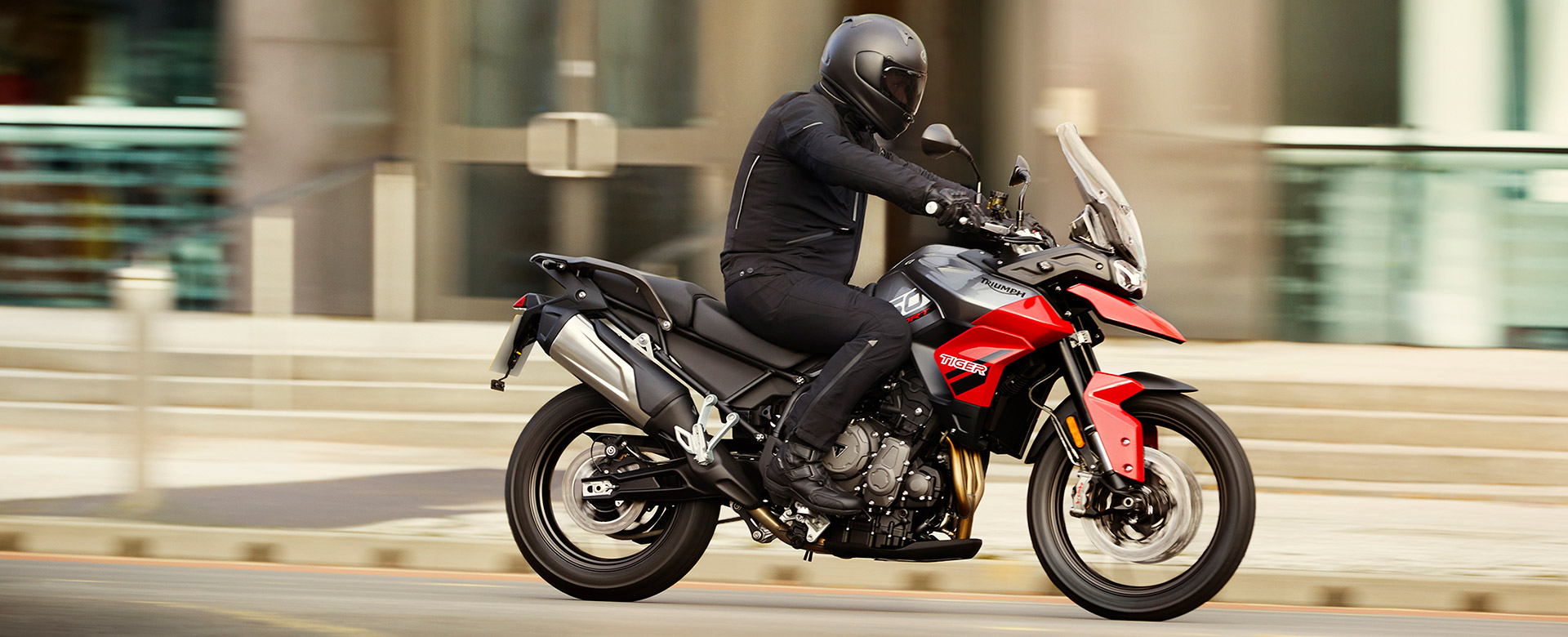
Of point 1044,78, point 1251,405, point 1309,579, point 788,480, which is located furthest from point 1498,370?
point 788,480

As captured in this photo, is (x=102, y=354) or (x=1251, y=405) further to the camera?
(x=102, y=354)

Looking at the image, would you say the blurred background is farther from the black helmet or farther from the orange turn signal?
the black helmet

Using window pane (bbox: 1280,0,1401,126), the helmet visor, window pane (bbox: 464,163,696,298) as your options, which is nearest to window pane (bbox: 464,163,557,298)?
window pane (bbox: 464,163,696,298)

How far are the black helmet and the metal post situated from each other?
12.6ft

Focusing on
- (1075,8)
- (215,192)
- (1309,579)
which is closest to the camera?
(1309,579)

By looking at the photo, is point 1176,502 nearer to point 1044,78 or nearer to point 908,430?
point 908,430

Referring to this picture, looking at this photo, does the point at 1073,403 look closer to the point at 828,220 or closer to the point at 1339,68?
the point at 828,220

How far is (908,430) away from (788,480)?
Result: 403 mm

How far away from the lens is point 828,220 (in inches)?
210

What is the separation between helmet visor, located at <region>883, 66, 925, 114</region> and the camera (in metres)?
5.19

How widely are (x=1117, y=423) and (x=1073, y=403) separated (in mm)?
177

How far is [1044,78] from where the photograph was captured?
39.1 feet

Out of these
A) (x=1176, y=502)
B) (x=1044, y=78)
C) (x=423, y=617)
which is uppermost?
(x=1044, y=78)

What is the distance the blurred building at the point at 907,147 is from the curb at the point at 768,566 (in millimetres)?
5400
